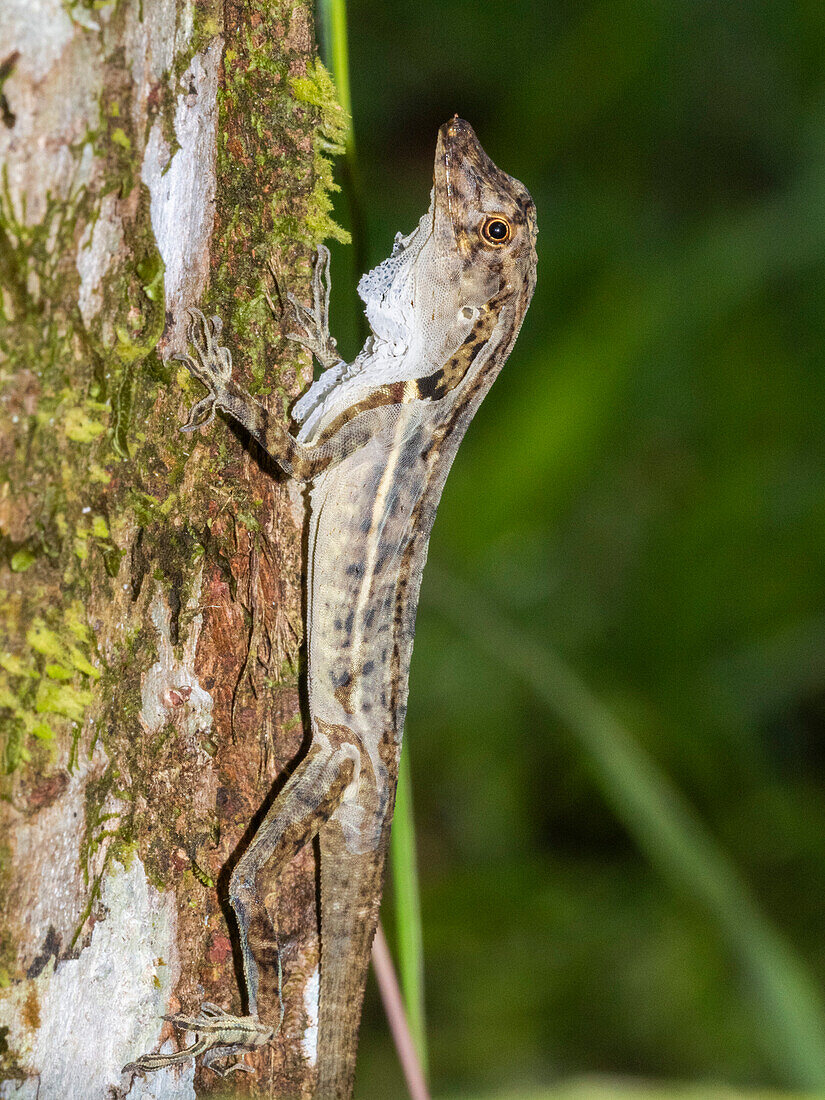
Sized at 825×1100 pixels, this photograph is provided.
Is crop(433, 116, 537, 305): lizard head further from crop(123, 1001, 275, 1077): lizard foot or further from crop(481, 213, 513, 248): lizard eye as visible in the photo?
crop(123, 1001, 275, 1077): lizard foot

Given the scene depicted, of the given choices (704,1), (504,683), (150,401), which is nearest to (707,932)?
(504,683)

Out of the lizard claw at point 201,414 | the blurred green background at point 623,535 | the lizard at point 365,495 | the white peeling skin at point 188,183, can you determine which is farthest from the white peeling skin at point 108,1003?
the blurred green background at point 623,535

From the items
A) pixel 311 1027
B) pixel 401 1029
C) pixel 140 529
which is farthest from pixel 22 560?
pixel 311 1027

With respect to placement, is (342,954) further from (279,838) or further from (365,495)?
(365,495)

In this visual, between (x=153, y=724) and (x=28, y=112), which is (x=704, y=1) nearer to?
(x=28, y=112)

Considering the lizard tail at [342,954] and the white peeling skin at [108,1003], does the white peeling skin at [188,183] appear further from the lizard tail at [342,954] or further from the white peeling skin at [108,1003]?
the lizard tail at [342,954]

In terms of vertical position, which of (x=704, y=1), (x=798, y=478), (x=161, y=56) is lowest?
(x=161, y=56)
